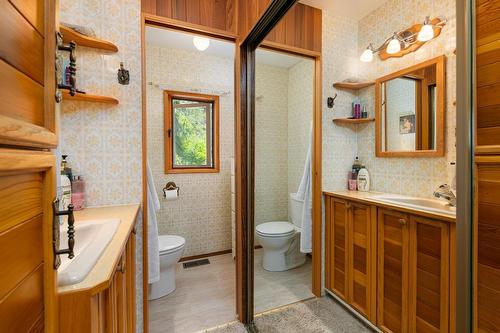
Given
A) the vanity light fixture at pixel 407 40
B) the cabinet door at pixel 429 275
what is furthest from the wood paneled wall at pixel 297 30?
the cabinet door at pixel 429 275

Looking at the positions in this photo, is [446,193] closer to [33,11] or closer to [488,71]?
[488,71]

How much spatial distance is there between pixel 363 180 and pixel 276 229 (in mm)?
876

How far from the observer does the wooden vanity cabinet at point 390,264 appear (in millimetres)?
1135

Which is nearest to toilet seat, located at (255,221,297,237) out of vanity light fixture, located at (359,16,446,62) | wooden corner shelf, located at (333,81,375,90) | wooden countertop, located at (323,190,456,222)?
→ wooden countertop, located at (323,190,456,222)

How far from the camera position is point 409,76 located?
1649 mm

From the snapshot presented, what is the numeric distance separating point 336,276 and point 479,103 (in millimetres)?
1743

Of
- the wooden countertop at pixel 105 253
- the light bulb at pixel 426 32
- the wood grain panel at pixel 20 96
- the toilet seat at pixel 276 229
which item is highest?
the light bulb at pixel 426 32

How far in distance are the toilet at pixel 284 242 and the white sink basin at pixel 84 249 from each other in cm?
129

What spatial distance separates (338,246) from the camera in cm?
186

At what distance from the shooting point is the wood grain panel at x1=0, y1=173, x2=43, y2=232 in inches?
11.7

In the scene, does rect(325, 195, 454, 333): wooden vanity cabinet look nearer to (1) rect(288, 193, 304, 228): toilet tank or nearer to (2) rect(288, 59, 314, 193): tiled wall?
(1) rect(288, 193, 304, 228): toilet tank

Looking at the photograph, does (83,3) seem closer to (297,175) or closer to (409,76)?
(297,175)

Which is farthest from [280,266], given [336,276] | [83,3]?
[83,3]

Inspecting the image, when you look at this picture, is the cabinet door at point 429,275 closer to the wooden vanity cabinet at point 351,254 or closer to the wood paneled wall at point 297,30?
the wooden vanity cabinet at point 351,254
